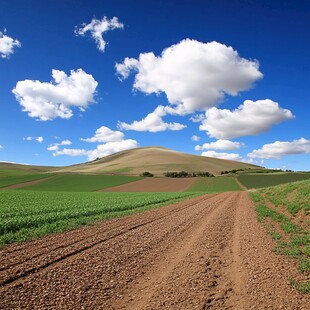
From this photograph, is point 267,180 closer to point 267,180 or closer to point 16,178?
point 267,180

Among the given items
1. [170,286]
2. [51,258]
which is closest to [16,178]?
[51,258]

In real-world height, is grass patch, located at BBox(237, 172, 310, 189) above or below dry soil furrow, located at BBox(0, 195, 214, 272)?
above

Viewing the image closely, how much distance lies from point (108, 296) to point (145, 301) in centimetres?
94

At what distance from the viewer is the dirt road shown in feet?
22.8

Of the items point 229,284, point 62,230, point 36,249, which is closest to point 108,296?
point 229,284

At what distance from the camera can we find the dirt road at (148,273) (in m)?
6.95

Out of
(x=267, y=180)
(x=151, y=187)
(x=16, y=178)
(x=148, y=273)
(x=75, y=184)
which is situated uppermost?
(x=267, y=180)

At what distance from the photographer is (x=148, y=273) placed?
29.6 feet

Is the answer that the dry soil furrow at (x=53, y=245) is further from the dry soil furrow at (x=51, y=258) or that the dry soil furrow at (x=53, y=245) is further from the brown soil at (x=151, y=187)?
the brown soil at (x=151, y=187)

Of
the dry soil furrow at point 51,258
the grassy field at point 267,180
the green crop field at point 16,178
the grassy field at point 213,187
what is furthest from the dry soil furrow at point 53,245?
the green crop field at point 16,178

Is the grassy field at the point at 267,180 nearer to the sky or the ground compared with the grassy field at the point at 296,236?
nearer to the sky

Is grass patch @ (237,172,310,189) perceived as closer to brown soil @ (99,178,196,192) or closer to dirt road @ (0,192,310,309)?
brown soil @ (99,178,196,192)

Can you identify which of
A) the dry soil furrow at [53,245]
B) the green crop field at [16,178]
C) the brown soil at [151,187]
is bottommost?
the dry soil furrow at [53,245]

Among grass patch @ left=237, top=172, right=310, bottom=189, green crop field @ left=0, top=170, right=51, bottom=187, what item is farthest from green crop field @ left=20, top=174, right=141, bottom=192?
grass patch @ left=237, top=172, right=310, bottom=189
